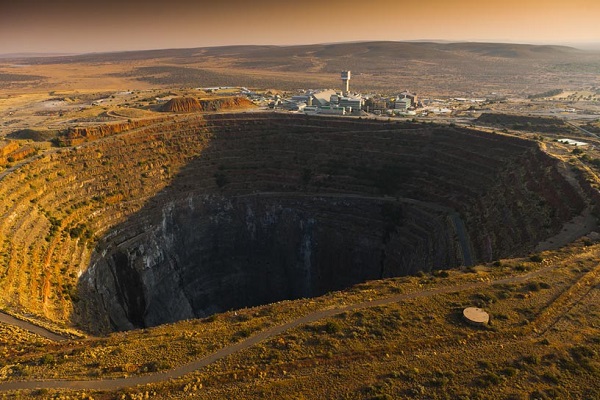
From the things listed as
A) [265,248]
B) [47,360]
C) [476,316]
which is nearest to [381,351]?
[476,316]

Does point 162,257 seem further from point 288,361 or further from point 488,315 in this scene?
point 488,315

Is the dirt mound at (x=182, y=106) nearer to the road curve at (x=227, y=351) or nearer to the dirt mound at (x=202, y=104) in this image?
the dirt mound at (x=202, y=104)

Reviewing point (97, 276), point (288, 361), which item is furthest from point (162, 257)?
point (288, 361)

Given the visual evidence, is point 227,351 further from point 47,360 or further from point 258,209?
point 258,209

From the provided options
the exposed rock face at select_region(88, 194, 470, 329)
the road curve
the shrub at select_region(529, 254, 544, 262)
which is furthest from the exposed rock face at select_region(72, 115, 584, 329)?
the road curve

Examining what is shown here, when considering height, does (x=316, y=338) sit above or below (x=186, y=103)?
below

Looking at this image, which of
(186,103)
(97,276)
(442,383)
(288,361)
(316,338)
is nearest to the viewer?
(442,383)

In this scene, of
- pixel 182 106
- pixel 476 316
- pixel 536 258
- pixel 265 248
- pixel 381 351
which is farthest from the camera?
pixel 182 106
